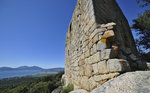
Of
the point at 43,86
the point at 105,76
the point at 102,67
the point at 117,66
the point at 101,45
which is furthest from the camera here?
the point at 43,86

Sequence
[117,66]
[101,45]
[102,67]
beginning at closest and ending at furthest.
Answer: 1. [117,66]
2. [102,67]
3. [101,45]

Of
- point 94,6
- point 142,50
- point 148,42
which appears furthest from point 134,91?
point 148,42

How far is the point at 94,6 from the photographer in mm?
2004

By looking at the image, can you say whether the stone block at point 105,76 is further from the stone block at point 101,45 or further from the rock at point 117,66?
the stone block at point 101,45

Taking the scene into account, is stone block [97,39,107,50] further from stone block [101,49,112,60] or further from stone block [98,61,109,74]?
stone block [98,61,109,74]

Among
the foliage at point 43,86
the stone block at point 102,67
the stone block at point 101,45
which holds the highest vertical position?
the stone block at point 101,45

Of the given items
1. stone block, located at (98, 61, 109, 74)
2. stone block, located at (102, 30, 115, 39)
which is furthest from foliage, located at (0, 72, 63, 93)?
stone block, located at (102, 30, 115, 39)

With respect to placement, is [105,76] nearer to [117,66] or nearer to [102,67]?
[102,67]

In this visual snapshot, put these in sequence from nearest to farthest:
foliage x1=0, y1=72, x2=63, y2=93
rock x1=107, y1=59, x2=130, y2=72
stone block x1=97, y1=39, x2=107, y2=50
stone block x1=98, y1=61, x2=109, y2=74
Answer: rock x1=107, y1=59, x2=130, y2=72, stone block x1=98, y1=61, x2=109, y2=74, stone block x1=97, y1=39, x2=107, y2=50, foliage x1=0, y1=72, x2=63, y2=93

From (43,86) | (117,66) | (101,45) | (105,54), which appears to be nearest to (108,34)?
(101,45)

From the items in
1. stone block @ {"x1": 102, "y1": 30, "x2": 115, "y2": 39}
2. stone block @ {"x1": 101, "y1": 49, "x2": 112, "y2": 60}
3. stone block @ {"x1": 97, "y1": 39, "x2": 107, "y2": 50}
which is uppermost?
stone block @ {"x1": 102, "y1": 30, "x2": 115, "y2": 39}

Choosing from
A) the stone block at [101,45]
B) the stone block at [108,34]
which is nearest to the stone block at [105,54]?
the stone block at [101,45]

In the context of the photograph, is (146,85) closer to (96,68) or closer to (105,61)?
(105,61)

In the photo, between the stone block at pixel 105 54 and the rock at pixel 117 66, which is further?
the stone block at pixel 105 54
